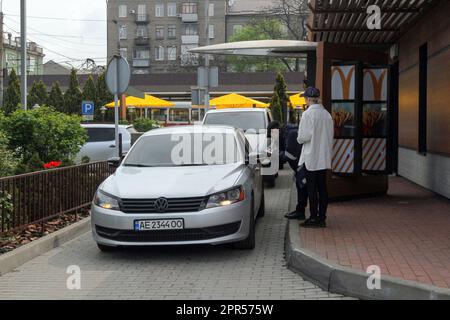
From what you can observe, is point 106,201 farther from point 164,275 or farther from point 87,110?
point 87,110

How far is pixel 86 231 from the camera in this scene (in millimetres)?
9164

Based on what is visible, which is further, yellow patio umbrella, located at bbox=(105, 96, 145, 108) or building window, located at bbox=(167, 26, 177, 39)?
building window, located at bbox=(167, 26, 177, 39)

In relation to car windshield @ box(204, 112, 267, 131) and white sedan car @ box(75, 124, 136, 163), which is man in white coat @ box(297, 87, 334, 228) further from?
white sedan car @ box(75, 124, 136, 163)

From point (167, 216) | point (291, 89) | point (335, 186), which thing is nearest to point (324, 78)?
point (335, 186)

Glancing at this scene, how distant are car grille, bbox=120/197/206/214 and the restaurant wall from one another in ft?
17.7

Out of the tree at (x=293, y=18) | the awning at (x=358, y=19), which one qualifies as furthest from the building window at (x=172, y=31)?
the awning at (x=358, y=19)

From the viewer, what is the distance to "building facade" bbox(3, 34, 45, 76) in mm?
75375

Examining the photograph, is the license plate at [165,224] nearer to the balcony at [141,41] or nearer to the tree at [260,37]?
the tree at [260,37]

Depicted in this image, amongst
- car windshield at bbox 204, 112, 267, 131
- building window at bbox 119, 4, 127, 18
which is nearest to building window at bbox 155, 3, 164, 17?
building window at bbox 119, 4, 127, 18

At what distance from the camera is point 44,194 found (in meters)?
8.23

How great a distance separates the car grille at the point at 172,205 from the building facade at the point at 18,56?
65038 mm

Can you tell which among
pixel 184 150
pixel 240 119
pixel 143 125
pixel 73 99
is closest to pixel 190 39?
pixel 73 99

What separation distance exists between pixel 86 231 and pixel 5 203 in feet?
7.05
